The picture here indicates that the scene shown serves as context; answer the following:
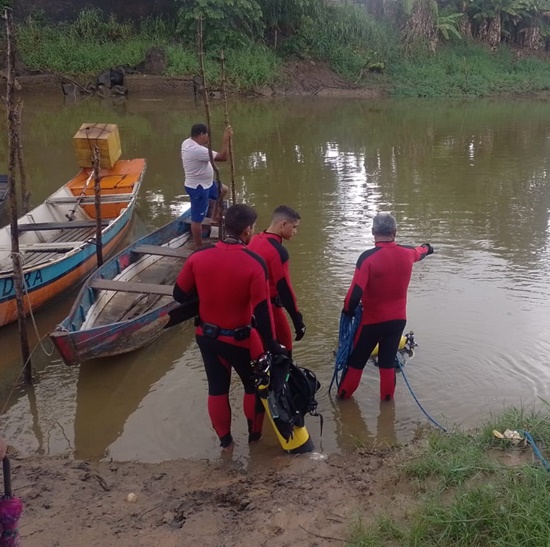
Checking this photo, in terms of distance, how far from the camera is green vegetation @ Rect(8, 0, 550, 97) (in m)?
27.9

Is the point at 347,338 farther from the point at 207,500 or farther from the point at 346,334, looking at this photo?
the point at 207,500

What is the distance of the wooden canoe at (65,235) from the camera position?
6.94 metres

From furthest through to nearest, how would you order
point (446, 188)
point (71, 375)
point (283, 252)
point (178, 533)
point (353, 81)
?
1. point (353, 81)
2. point (446, 188)
3. point (71, 375)
4. point (283, 252)
5. point (178, 533)

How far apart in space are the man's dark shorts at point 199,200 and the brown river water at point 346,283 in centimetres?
162

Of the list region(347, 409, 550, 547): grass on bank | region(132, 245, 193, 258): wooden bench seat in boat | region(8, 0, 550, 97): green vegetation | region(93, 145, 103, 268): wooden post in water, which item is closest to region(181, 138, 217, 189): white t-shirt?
region(132, 245, 193, 258): wooden bench seat in boat

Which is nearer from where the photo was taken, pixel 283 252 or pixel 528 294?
pixel 283 252

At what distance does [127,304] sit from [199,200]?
185 centimetres

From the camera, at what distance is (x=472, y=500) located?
3453mm

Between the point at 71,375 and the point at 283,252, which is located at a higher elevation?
the point at 283,252

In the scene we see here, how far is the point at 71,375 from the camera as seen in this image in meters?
6.09

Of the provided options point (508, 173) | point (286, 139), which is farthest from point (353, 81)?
point (508, 173)

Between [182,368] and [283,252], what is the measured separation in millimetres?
2177

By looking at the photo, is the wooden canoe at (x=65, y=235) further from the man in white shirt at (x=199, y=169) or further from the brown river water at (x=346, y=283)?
the man in white shirt at (x=199, y=169)

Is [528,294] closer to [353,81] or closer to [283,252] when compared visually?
[283,252]
